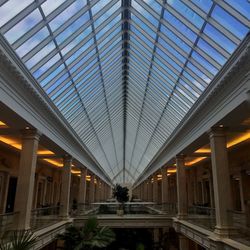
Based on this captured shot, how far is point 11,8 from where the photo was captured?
8.70 meters

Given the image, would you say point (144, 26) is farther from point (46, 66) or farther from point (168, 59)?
point (46, 66)

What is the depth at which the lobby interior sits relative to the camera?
32.2 ft

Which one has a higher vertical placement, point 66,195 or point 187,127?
point 187,127

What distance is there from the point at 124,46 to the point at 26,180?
10.1 meters

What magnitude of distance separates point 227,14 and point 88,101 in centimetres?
1255

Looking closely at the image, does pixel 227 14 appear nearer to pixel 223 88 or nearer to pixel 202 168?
pixel 223 88

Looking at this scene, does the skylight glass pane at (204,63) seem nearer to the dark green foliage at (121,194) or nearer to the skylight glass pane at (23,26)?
the skylight glass pane at (23,26)

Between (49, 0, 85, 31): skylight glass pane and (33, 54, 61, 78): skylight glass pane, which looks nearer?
(49, 0, 85, 31): skylight glass pane

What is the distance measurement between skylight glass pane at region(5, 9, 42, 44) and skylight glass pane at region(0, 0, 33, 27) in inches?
20.9

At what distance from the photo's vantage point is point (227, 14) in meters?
A: 9.29

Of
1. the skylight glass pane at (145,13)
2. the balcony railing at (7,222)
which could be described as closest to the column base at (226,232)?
the balcony railing at (7,222)

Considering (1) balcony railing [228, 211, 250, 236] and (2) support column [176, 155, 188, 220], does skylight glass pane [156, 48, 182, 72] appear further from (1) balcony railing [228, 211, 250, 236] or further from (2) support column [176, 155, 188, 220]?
(2) support column [176, 155, 188, 220]

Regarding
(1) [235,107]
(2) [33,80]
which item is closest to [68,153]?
(2) [33,80]

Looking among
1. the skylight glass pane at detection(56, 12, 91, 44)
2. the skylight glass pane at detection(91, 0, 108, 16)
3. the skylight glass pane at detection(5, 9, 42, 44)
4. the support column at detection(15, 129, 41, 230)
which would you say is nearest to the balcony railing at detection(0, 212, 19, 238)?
the support column at detection(15, 129, 41, 230)
